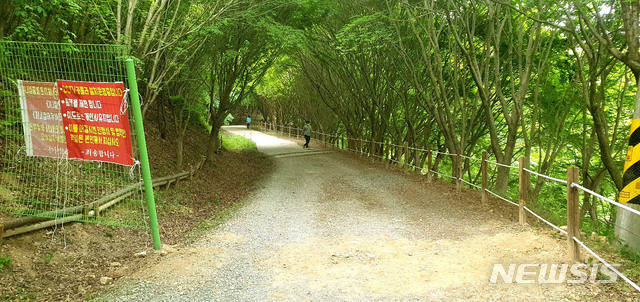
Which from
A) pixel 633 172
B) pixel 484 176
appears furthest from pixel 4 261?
pixel 484 176

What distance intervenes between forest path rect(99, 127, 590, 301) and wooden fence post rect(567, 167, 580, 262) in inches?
6.8

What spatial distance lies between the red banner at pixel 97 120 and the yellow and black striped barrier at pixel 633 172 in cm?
619

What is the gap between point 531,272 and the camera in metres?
4.41

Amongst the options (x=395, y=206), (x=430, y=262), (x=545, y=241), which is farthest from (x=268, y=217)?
(x=545, y=241)

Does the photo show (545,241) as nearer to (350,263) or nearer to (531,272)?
(531,272)

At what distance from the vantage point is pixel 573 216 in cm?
475

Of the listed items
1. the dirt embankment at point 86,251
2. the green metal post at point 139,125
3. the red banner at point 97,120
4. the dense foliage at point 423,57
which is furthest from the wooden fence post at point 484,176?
the red banner at point 97,120

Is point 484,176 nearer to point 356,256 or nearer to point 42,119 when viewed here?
point 356,256

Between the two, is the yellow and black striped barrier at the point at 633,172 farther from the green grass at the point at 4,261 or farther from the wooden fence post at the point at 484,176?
the green grass at the point at 4,261

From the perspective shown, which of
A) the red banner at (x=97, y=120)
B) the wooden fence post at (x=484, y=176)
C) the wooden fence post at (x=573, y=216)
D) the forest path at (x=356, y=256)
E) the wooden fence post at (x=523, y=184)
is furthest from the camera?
the wooden fence post at (x=484, y=176)

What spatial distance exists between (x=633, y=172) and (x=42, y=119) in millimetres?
7416

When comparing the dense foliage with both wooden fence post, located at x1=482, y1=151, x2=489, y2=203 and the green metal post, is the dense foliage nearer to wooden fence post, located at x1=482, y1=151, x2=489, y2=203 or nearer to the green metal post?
the green metal post

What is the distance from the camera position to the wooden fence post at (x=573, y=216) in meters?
Answer: 4.65

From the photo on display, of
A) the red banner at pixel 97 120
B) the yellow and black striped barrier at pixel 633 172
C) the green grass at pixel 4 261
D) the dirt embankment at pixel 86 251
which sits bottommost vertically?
the dirt embankment at pixel 86 251
